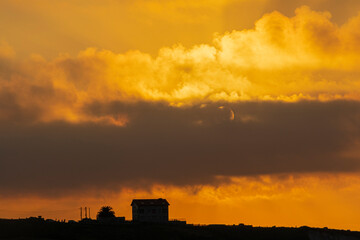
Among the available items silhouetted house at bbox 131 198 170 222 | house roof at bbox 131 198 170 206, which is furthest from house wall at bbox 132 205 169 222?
house roof at bbox 131 198 170 206

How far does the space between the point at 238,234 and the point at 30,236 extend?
52093 mm

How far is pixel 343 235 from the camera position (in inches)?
3649

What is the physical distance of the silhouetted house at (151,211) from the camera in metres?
182

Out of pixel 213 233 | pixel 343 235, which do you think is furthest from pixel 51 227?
pixel 343 235

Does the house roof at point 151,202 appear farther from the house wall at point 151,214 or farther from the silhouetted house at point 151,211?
the house wall at point 151,214

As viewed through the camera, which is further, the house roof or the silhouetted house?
the house roof

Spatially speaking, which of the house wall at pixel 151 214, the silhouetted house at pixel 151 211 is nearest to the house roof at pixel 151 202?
the silhouetted house at pixel 151 211

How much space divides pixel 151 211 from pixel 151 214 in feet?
3.11

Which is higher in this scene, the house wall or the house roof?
the house roof

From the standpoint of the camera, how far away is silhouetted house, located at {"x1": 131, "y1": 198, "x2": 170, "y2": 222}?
182500 mm

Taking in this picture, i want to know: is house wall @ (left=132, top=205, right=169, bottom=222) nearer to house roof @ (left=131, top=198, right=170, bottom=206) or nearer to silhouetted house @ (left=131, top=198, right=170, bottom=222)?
Result: silhouetted house @ (left=131, top=198, right=170, bottom=222)

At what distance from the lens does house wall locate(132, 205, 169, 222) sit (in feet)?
598

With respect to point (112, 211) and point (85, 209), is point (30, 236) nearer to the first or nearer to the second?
point (112, 211)

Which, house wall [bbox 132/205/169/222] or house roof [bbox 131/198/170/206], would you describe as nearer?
house wall [bbox 132/205/169/222]
